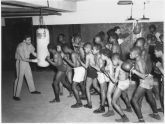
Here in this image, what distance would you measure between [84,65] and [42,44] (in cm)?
113

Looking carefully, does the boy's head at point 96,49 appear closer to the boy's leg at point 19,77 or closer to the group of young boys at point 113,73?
the group of young boys at point 113,73

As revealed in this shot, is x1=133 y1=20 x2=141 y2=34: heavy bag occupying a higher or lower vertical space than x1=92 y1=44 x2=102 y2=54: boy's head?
higher

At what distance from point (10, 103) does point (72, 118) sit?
2.10 meters

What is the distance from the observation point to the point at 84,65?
222 inches

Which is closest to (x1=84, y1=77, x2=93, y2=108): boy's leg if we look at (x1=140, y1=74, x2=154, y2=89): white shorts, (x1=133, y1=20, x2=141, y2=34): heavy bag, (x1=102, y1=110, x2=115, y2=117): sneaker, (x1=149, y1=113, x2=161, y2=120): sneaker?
(x1=102, y1=110, x2=115, y2=117): sneaker

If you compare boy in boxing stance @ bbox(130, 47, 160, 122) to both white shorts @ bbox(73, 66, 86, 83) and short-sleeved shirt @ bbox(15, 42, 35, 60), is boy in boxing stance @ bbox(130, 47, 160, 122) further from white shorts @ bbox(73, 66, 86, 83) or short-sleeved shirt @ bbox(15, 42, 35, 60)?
short-sleeved shirt @ bbox(15, 42, 35, 60)

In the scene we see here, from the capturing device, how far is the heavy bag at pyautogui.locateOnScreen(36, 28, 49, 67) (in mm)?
5548

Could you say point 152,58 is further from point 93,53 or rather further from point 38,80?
point 38,80

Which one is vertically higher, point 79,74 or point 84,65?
point 84,65

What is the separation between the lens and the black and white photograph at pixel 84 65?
489 cm

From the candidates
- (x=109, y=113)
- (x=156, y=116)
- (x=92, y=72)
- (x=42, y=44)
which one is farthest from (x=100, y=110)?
(x=42, y=44)

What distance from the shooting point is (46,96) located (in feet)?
23.0

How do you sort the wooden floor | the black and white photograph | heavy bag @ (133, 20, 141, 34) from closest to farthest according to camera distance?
the black and white photograph
the wooden floor
heavy bag @ (133, 20, 141, 34)

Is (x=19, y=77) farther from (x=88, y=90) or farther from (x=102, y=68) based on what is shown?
(x=102, y=68)
